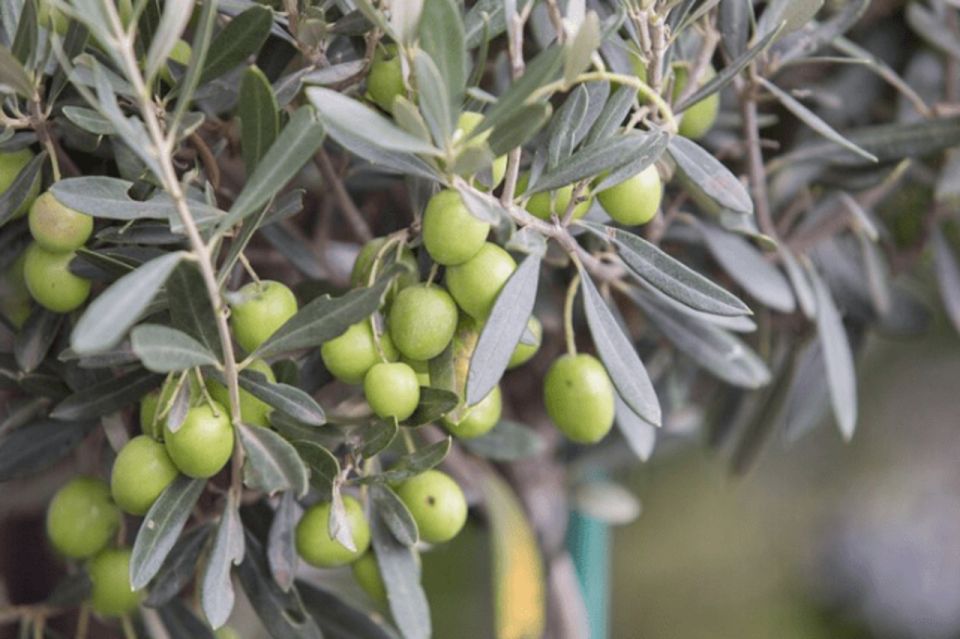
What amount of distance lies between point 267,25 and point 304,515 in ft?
0.85

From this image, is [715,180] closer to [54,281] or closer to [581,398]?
[581,398]

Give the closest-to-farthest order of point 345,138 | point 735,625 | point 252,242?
1. point 345,138
2. point 252,242
3. point 735,625

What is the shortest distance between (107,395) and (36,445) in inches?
3.1

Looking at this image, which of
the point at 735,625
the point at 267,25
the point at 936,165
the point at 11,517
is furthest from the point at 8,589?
the point at 735,625

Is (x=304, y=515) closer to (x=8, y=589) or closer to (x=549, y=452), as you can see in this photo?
(x=549, y=452)

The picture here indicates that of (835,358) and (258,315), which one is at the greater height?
(258,315)

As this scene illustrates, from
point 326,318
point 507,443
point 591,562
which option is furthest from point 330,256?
point 591,562

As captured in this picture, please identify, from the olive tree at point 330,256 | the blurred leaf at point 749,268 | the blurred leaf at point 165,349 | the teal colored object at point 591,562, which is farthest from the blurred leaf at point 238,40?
the teal colored object at point 591,562

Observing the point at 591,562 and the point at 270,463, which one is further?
the point at 591,562

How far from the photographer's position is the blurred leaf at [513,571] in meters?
0.79

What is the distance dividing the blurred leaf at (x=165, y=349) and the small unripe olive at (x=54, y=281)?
0.11m

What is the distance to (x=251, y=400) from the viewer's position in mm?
481

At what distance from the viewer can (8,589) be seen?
0.95 m

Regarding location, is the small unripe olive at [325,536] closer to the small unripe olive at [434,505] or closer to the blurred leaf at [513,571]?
the small unripe olive at [434,505]
